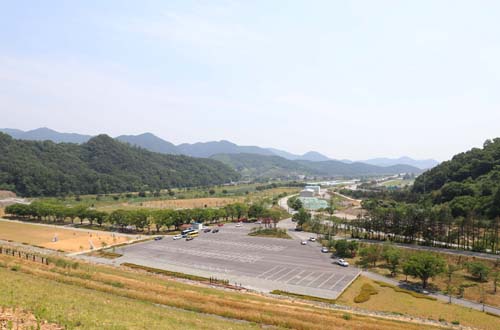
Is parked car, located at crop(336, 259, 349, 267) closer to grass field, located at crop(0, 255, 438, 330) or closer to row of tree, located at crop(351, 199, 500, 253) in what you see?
row of tree, located at crop(351, 199, 500, 253)

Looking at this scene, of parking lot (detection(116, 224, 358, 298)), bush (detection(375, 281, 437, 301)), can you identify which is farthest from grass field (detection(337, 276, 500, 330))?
parking lot (detection(116, 224, 358, 298))

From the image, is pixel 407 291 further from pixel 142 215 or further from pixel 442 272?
pixel 142 215

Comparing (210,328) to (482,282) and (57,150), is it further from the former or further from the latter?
(57,150)

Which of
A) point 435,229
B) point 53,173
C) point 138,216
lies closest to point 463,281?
point 435,229

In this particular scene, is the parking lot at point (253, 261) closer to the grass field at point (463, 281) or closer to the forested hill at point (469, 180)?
the grass field at point (463, 281)

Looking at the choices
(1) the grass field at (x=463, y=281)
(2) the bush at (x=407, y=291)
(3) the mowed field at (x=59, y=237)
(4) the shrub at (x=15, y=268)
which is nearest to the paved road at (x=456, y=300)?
(1) the grass field at (x=463, y=281)

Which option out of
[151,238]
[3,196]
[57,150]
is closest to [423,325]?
[151,238]
